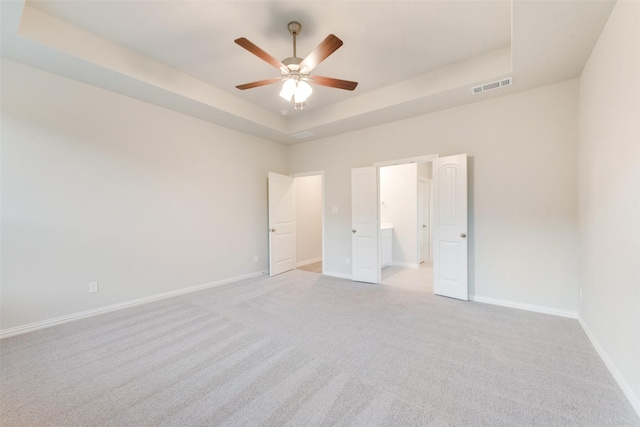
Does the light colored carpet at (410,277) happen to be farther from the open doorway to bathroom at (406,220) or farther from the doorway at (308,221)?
the doorway at (308,221)

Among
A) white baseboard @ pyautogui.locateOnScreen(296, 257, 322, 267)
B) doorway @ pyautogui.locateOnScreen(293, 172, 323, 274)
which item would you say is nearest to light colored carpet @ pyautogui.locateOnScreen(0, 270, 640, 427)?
white baseboard @ pyautogui.locateOnScreen(296, 257, 322, 267)

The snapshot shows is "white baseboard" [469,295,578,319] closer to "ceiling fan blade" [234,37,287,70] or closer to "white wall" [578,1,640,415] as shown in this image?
"white wall" [578,1,640,415]

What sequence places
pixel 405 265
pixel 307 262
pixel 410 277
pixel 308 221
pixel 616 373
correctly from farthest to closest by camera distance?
1. pixel 308 221
2. pixel 307 262
3. pixel 405 265
4. pixel 410 277
5. pixel 616 373

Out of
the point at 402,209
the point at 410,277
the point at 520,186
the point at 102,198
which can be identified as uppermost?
the point at 520,186

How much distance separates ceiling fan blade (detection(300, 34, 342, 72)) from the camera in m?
2.04

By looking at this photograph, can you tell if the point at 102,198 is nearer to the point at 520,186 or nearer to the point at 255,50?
the point at 255,50

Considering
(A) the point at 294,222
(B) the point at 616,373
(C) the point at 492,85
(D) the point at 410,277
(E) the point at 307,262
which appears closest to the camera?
(B) the point at 616,373

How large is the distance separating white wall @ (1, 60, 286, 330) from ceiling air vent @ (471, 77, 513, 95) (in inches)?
153

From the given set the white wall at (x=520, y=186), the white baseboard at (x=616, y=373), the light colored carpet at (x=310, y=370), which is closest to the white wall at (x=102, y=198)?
the light colored carpet at (x=310, y=370)

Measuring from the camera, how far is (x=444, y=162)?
147 inches

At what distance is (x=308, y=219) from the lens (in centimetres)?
657

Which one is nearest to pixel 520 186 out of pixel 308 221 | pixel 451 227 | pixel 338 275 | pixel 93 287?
pixel 451 227

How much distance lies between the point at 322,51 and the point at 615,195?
2539mm

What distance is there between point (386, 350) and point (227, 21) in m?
3.45
